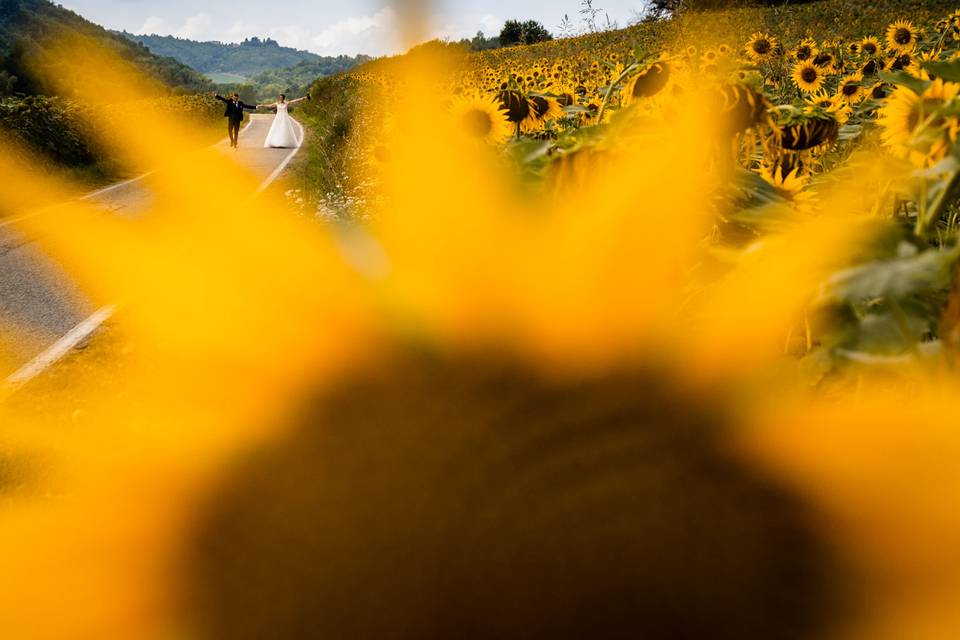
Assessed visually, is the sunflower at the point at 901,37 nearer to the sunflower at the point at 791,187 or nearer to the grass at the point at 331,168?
the grass at the point at 331,168

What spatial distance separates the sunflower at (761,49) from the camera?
3.69m

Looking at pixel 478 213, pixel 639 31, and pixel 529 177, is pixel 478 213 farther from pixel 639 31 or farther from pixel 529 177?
pixel 639 31

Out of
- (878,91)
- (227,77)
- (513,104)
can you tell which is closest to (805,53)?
(878,91)

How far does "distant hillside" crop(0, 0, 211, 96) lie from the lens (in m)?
31.6

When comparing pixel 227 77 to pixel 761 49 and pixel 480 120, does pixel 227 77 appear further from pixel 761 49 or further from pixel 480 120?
pixel 480 120

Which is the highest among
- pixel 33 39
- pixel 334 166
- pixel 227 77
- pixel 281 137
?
pixel 33 39

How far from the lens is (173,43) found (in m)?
164

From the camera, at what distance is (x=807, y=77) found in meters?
3.39

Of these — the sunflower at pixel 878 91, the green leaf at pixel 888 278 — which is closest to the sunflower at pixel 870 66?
the sunflower at pixel 878 91

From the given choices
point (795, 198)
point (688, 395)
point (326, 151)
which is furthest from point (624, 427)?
point (326, 151)

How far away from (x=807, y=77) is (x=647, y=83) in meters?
3.08

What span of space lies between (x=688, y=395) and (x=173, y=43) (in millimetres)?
191529

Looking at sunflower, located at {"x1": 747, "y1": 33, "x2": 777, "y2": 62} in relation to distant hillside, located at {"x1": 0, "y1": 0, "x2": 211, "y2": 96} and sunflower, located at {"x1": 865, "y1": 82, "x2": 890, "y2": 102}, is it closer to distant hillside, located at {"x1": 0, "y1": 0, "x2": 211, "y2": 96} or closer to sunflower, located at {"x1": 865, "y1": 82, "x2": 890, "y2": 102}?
sunflower, located at {"x1": 865, "y1": 82, "x2": 890, "y2": 102}

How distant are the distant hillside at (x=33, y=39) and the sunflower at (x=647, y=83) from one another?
3313 cm
